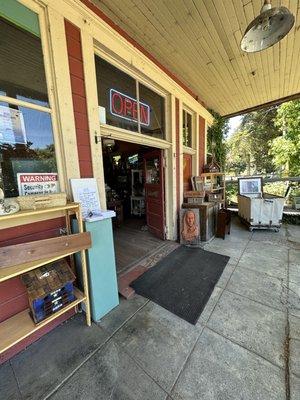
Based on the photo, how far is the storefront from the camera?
60.5 inches

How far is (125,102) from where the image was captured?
8.79ft

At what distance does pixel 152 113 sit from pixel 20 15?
6.79 feet

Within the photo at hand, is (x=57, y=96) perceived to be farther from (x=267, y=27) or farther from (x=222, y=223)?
(x=222, y=223)

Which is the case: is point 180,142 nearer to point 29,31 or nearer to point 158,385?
point 29,31

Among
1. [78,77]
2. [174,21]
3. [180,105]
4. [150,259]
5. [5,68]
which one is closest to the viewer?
[5,68]

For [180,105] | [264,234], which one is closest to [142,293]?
[264,234]

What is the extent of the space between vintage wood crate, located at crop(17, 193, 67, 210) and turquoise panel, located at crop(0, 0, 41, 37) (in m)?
1.51

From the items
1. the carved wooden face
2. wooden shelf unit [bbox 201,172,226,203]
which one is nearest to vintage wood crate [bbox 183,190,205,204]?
the carved wooden face

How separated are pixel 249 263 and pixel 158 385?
225cm

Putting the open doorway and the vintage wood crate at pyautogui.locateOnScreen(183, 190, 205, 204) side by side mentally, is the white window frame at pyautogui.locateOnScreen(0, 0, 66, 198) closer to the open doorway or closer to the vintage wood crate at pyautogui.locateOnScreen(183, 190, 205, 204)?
the open doorway

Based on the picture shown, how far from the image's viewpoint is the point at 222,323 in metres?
1.80

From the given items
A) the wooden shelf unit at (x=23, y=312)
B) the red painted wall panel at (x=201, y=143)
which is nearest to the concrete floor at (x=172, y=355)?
the wooden shelf unit at (x=23, y=312)

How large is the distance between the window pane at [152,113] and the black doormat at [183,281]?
2.25 meters

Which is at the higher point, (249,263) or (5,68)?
(5,68)
